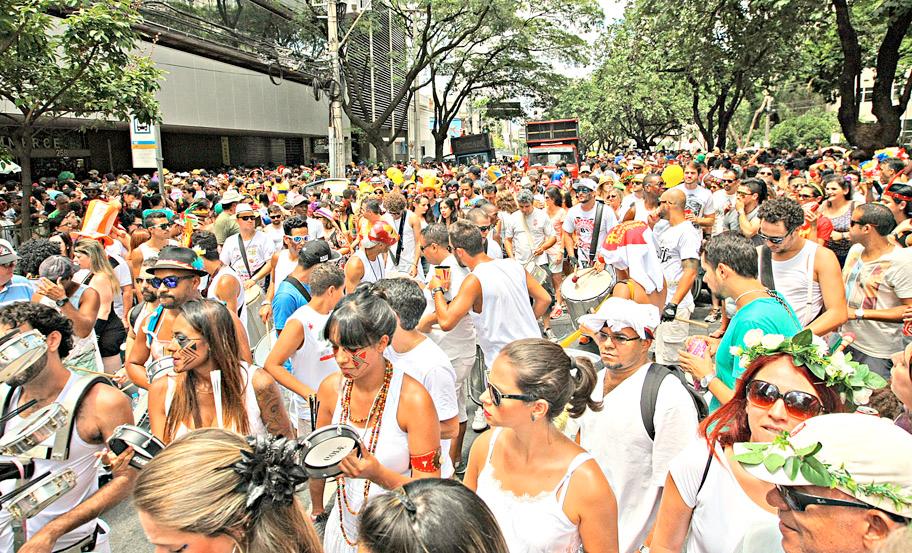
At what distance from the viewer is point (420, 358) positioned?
12.6ft

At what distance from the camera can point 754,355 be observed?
249 cm

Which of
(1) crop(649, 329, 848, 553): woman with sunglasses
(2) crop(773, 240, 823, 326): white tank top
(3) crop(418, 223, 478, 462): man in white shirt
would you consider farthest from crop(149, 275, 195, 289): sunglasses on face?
(2) crop(773, 240, 823, 326): white tank top

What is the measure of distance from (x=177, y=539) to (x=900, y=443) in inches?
76.0

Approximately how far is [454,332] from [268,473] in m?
3.32

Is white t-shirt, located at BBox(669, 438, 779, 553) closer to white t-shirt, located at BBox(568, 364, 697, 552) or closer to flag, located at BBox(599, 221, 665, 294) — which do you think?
white t-shirt, located at BBox(568, 364, 697, 552)

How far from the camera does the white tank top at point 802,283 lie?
4395 millimetres

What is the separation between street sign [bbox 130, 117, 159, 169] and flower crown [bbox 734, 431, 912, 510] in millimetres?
10902

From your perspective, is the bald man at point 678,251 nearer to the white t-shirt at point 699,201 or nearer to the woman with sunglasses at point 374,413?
the white t-shirt at point 699,201

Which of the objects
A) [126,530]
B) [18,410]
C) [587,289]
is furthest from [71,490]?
[587,289]

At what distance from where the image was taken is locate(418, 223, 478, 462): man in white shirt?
5125mm

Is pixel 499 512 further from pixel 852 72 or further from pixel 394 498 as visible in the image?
pixel 852 72

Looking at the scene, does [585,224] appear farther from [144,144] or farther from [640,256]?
[144,144]

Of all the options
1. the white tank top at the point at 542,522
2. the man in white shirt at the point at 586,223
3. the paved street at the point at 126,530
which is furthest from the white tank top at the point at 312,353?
the man in white shirt at the point at 586,223

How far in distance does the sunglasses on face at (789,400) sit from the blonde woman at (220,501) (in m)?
1.67
